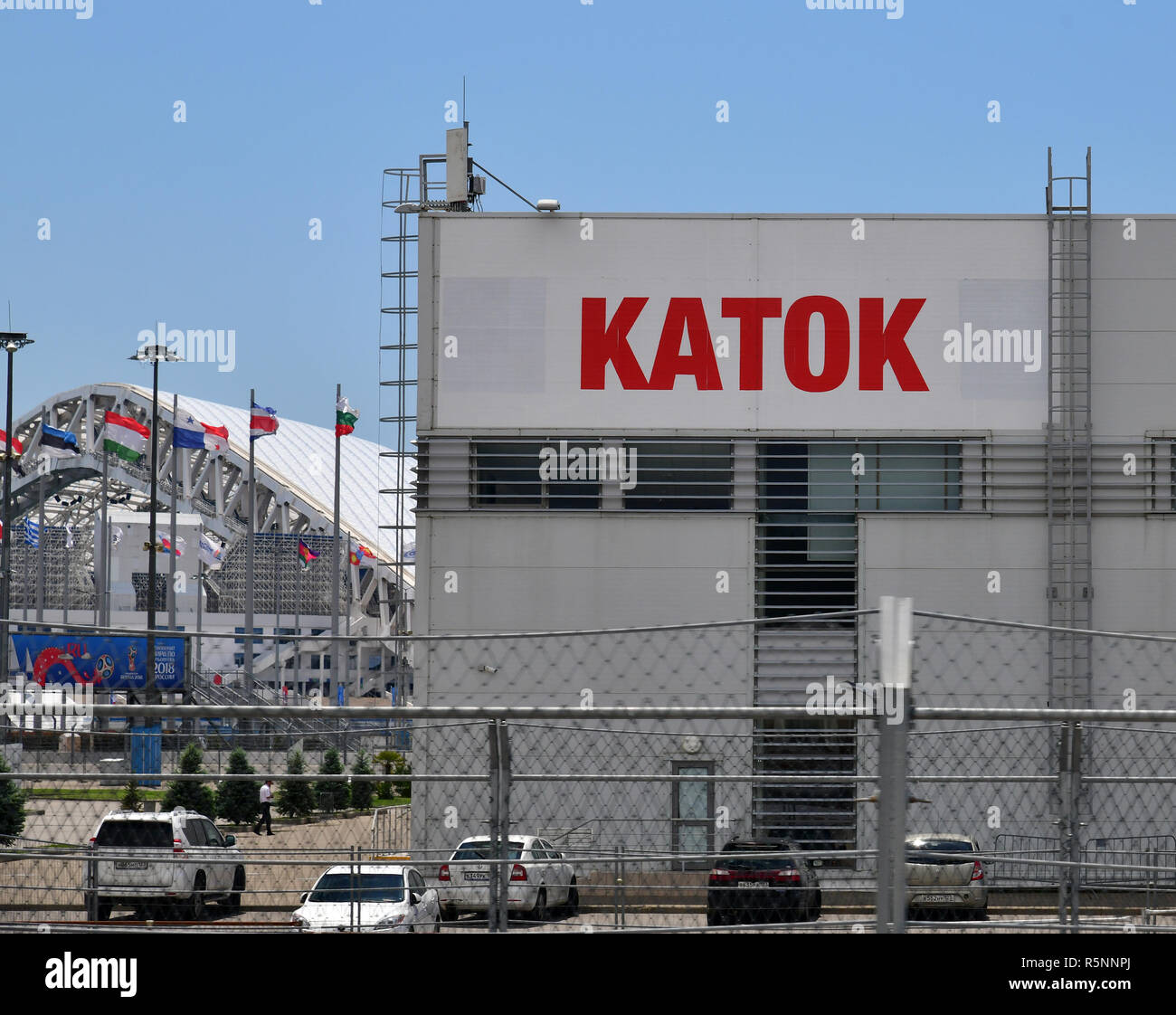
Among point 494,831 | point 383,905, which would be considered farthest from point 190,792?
point 494,831

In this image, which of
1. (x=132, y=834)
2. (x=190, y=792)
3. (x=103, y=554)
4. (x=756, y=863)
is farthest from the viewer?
(x=103, y=554)

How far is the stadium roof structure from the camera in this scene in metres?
116

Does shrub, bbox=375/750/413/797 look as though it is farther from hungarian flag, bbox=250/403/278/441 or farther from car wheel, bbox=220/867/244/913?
hungarian flag, bbox=250/403/278/441

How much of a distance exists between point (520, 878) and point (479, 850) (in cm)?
61

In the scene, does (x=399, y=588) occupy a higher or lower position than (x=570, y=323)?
lower

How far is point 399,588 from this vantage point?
4134cm

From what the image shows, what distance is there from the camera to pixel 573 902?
7062 millimetres

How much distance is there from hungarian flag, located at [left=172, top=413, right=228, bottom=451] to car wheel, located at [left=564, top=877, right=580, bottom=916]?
61926mm

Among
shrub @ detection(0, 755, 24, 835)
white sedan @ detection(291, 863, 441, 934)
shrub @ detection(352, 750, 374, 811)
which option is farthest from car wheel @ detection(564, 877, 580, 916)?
shrub @ detection(0, 755, 24, 835)

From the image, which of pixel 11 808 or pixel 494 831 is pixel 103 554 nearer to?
pixel 11 808

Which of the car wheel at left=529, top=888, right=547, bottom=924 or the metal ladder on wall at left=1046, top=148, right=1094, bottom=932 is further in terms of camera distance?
the metal ladder on wall at left=1046, top=148, right=1094, bottom=932

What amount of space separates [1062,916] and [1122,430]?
2170 centimetres
